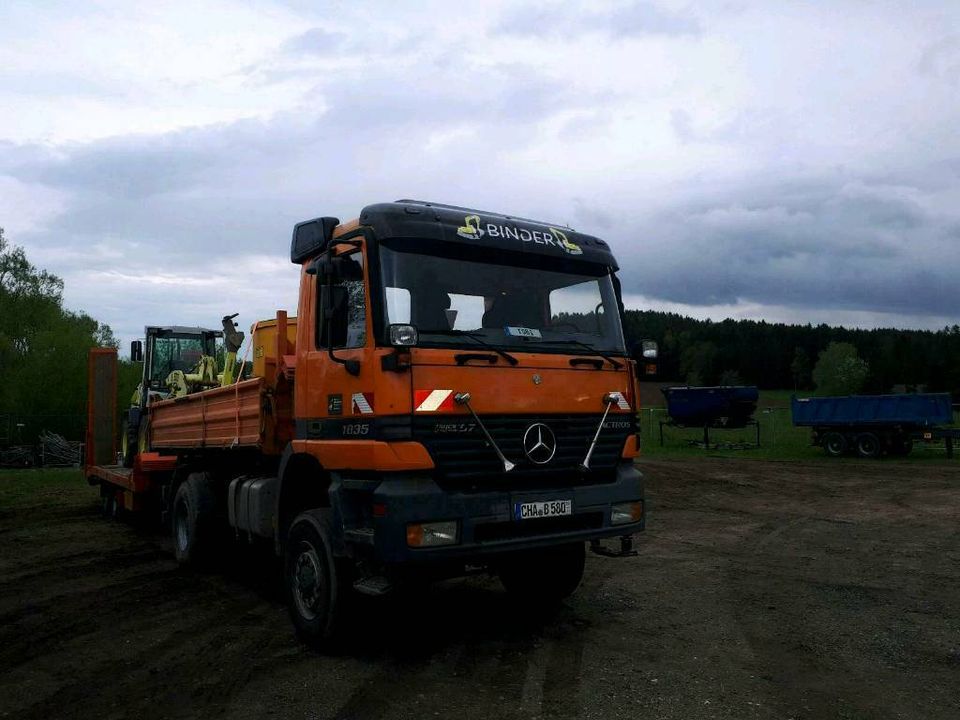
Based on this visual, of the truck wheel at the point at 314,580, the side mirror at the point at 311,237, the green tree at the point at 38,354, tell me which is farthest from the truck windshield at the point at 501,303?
the green tree at the point at 38,354

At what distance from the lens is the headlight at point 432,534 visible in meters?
5.24

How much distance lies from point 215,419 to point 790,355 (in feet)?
306

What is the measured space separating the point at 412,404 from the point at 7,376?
48.8 metres

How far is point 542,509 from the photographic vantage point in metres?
5.74

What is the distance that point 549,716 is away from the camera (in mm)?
4660

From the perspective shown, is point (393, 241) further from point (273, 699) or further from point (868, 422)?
point (868, 422)

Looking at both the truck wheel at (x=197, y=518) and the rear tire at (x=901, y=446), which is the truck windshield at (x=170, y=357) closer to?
the truck wheel at (x=197, y=518)

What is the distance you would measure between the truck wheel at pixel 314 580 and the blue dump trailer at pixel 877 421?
24004 mm

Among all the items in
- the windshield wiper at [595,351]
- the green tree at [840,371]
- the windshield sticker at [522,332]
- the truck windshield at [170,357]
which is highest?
the green tree at [840,371]

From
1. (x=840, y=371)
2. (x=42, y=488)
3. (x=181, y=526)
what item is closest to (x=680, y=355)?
(x=42, y=488)

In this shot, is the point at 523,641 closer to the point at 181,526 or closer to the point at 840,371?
the point at 181,526

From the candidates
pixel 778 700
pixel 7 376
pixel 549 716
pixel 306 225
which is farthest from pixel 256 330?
pixel 7 376

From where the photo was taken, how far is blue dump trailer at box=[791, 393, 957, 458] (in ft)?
82.9

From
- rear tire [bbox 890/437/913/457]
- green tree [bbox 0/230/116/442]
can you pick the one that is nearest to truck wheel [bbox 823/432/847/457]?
rear tire [bbox 890/437/913/457]
